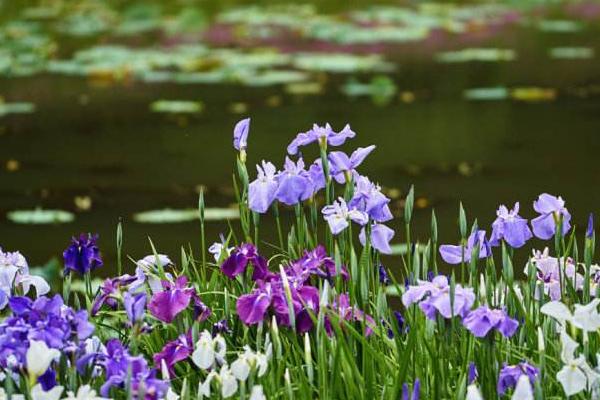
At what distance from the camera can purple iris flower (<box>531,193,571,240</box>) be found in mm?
2891

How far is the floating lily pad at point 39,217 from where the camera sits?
596 cm

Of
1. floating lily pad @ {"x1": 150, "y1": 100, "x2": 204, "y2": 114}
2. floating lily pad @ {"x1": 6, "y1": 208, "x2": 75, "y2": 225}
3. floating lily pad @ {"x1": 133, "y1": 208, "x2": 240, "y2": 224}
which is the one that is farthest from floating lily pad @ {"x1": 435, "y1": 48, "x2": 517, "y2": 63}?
floating lily pad @ {"x1": 6, "y1": 208, "x2": 75, "y2": 225}

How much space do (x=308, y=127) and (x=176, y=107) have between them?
1.17m

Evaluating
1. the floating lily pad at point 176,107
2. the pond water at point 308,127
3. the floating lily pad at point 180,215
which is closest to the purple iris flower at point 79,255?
the pond water at point 308,127

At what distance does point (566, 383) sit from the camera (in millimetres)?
2422

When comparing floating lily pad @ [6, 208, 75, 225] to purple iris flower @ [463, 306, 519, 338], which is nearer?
purple iris flower @ [463, 306, 519, 338]

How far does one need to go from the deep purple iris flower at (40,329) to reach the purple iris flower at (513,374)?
0.78 metres

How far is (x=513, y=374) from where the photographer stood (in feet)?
8.33

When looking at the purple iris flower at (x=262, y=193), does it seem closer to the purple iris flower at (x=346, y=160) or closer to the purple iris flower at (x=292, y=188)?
the purple iris flower at (x=292, y=188)

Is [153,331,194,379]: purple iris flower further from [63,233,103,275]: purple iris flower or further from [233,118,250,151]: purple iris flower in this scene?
[233,118,250,151]: purple iris flower

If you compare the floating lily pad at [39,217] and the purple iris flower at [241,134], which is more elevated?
the purple iris flower at [241,134]

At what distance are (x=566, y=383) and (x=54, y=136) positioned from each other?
5990mm

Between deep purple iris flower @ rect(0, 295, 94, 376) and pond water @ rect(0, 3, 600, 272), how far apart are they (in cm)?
269

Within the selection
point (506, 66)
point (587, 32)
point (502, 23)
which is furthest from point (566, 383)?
point (502, 23)
